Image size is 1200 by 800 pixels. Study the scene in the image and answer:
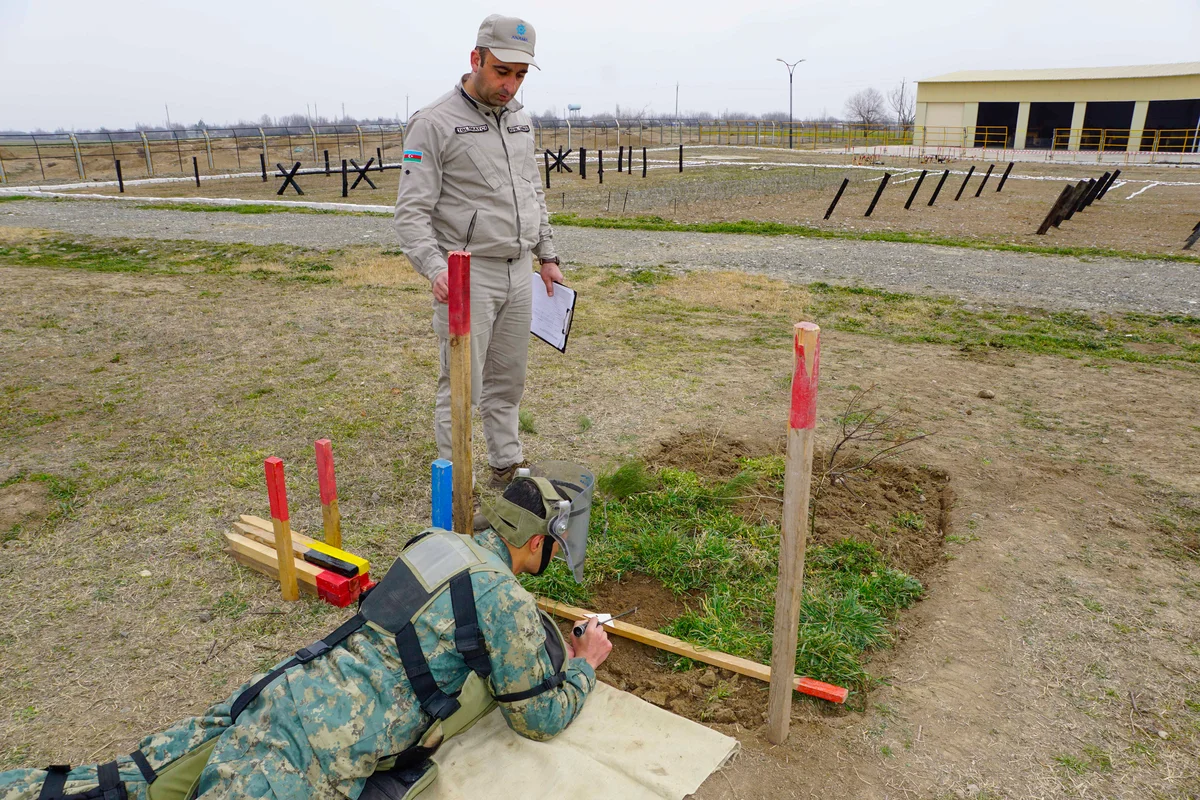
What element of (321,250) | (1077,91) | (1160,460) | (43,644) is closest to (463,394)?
(43,644)

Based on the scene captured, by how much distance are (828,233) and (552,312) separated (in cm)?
1062

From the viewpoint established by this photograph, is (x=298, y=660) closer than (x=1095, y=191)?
Yes

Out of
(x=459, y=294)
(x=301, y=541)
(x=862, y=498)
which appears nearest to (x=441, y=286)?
(x=459, y=294)

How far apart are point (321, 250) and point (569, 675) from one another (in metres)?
10.1

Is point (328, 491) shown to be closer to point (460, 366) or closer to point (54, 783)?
point (460, 366)

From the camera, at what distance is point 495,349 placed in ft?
13.2

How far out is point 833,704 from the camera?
287 cm

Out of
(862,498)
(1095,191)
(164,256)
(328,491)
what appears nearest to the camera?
(328,491)

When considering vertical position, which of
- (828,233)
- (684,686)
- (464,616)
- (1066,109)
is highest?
(1066,109)

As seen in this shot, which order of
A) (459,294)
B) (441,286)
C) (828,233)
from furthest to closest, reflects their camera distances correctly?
(828,233) → (441,286) → (459,294)

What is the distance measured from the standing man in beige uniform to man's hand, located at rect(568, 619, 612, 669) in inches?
50.1

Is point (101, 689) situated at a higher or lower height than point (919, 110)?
lower

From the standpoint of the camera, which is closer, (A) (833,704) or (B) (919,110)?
(A) (833,704)

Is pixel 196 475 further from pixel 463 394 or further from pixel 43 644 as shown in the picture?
pixel 463 394
